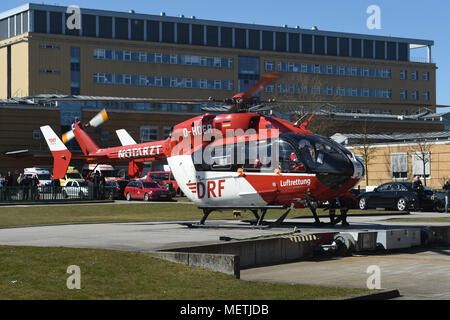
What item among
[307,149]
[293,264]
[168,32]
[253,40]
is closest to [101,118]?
[307,149]

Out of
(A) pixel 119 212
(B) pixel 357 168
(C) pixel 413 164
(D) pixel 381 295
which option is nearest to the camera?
(D) pixel 381 295

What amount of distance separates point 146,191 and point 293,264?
32.3 meters

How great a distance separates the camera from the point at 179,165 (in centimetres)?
2472

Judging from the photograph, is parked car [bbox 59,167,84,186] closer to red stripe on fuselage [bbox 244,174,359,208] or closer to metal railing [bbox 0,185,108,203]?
metal railing [bbox 0,185,108,203]

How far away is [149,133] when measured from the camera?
7975 cm

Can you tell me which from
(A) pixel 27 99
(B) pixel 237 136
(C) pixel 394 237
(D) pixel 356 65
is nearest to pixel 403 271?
(C) pixel 394 237

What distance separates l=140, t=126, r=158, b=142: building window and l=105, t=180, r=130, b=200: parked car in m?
25.7

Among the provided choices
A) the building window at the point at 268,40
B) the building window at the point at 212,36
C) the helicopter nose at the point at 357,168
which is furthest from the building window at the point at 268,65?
the helicopter nose at the point at 357,168

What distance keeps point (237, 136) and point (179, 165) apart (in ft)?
9.53

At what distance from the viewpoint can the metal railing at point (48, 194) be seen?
44.7 meters

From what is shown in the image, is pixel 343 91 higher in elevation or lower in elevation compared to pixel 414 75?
lower

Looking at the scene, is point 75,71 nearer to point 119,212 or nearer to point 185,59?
point 185,59

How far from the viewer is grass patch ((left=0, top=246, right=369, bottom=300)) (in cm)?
1152

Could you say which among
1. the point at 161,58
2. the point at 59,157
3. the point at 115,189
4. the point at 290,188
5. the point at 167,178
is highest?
the point at 161,58
